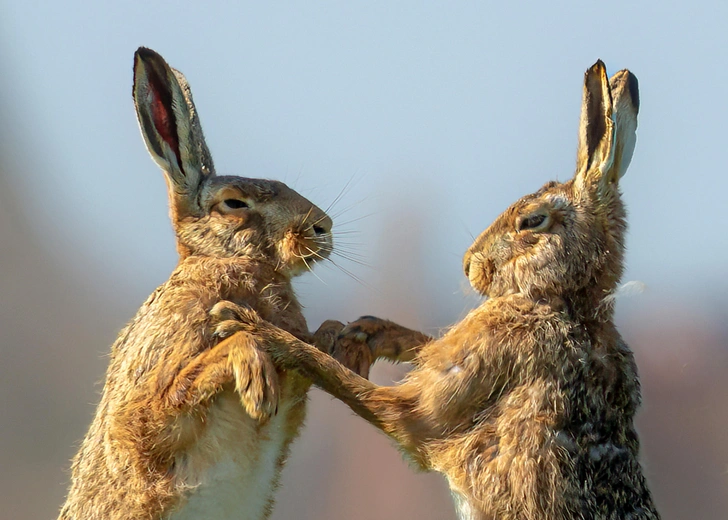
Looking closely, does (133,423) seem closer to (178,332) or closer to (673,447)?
(178,332)

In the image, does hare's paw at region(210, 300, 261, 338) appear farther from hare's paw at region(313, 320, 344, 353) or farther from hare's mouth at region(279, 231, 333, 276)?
hare's paw at region(313, 320, 344, 353)

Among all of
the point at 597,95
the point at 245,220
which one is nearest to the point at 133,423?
the point at 245,220

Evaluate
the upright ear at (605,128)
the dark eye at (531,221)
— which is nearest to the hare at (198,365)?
the dark eye at (531,221)

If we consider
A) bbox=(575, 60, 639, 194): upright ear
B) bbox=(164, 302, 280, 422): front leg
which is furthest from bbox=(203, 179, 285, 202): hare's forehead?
bbox=(575, 60, 639, 194): upright ear

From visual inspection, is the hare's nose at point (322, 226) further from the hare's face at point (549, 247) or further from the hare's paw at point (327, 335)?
the hare's face at point (549, 247)

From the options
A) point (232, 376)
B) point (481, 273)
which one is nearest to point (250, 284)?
point (232, 376)

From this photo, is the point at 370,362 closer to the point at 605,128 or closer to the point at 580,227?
the point at 580,227

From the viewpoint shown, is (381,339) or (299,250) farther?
(381,339)
